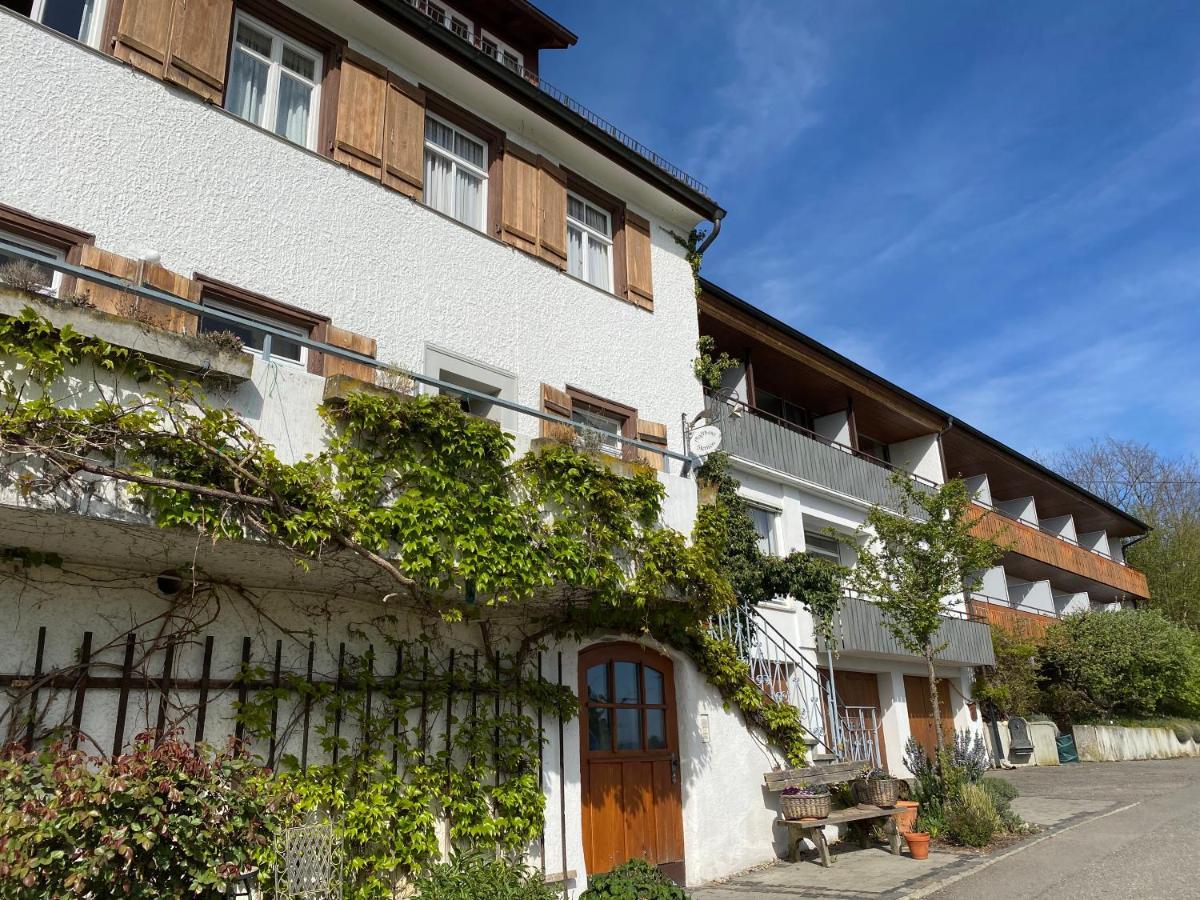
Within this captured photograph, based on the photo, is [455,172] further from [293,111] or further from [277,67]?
[277,67]

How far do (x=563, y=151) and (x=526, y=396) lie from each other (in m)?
3.70

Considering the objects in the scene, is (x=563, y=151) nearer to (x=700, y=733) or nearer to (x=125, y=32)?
(x=125, y=32)

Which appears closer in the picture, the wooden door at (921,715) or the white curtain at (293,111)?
the white curtain at (293,111)

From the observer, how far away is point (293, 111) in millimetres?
9445

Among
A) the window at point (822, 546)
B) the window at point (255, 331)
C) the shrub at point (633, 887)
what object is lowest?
the shrub at point (633, 887)

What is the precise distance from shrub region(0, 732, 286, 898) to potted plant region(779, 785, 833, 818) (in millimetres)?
6230

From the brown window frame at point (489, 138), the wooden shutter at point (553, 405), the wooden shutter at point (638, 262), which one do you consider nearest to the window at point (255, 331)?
the wooden shutter at point (553, 405)

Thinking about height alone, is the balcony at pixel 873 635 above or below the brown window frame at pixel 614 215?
below

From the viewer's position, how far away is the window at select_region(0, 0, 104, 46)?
7699 millimetres

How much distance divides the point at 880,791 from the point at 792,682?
1902 millimetres

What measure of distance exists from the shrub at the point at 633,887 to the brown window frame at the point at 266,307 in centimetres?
517

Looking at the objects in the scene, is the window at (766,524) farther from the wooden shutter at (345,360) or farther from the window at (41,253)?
the window at (41,253)

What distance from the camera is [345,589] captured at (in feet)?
25.1

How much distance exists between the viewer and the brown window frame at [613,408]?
10.9 meters
